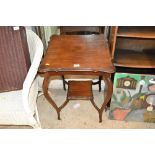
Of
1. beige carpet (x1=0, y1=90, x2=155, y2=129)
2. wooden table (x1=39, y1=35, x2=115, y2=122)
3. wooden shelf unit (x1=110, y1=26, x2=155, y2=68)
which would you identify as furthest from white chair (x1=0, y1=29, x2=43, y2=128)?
wooden shelf unit (x1=110, y1=26, x2=155, y2=68)

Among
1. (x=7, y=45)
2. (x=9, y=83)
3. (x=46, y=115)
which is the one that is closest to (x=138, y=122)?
(x=46, y=115)

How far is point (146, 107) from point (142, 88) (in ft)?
0.72

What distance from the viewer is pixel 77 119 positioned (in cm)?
186

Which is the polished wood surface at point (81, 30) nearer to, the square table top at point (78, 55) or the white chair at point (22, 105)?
the square table top at point (78, 55)

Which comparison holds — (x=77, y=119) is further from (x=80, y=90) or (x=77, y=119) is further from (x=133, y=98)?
(x=133, y=98)

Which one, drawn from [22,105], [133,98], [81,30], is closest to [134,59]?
[133,98]

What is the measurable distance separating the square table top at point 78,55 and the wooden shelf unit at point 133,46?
0.13 metres

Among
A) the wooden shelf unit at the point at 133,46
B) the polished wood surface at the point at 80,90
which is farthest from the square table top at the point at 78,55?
the polished wood surface at the point at 80,90

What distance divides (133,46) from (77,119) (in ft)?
2.85

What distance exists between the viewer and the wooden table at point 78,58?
1377mm
